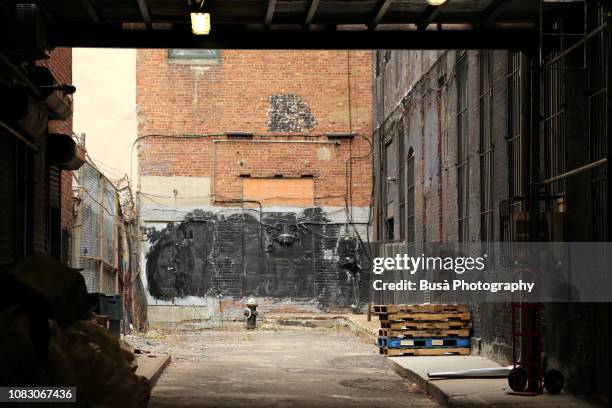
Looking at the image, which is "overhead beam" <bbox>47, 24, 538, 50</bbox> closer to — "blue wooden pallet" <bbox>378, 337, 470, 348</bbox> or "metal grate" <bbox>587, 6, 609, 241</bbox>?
"metal grate" <bbox>587, 6, 609, 241</bbox>

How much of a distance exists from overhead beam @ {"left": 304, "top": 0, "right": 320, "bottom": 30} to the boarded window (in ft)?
61.4

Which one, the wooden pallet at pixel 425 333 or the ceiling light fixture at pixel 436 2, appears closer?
the ceiling light fixture at pixel 436 2

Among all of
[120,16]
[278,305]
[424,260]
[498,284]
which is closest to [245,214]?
[278,305]

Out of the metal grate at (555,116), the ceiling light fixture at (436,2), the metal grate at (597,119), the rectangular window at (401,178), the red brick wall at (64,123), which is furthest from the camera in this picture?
the rectangular window at (401,178)

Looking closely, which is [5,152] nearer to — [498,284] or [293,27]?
[293,27]

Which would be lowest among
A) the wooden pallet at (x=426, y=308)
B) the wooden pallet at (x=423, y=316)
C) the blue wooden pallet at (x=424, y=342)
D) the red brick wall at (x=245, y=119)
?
the blue wooden pallet at (x=424, y=342)

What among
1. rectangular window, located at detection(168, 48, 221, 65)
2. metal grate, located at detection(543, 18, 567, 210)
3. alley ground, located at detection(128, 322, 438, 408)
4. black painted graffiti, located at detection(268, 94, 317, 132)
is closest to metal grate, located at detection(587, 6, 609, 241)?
metal grate, located at detection(543, 18, 567, 210)

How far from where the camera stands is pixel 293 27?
1336 centimetres

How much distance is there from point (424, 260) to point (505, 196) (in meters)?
7.02

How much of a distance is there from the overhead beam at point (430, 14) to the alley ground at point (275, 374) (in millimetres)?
4898

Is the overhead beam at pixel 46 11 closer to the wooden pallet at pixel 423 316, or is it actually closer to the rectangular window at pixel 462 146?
the rectangular window at pixel 462 146

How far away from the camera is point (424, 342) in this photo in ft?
55.6

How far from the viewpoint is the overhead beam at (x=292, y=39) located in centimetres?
1273

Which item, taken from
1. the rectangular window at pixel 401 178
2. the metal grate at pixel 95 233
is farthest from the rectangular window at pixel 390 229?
the metal grate at pixel 95 233
